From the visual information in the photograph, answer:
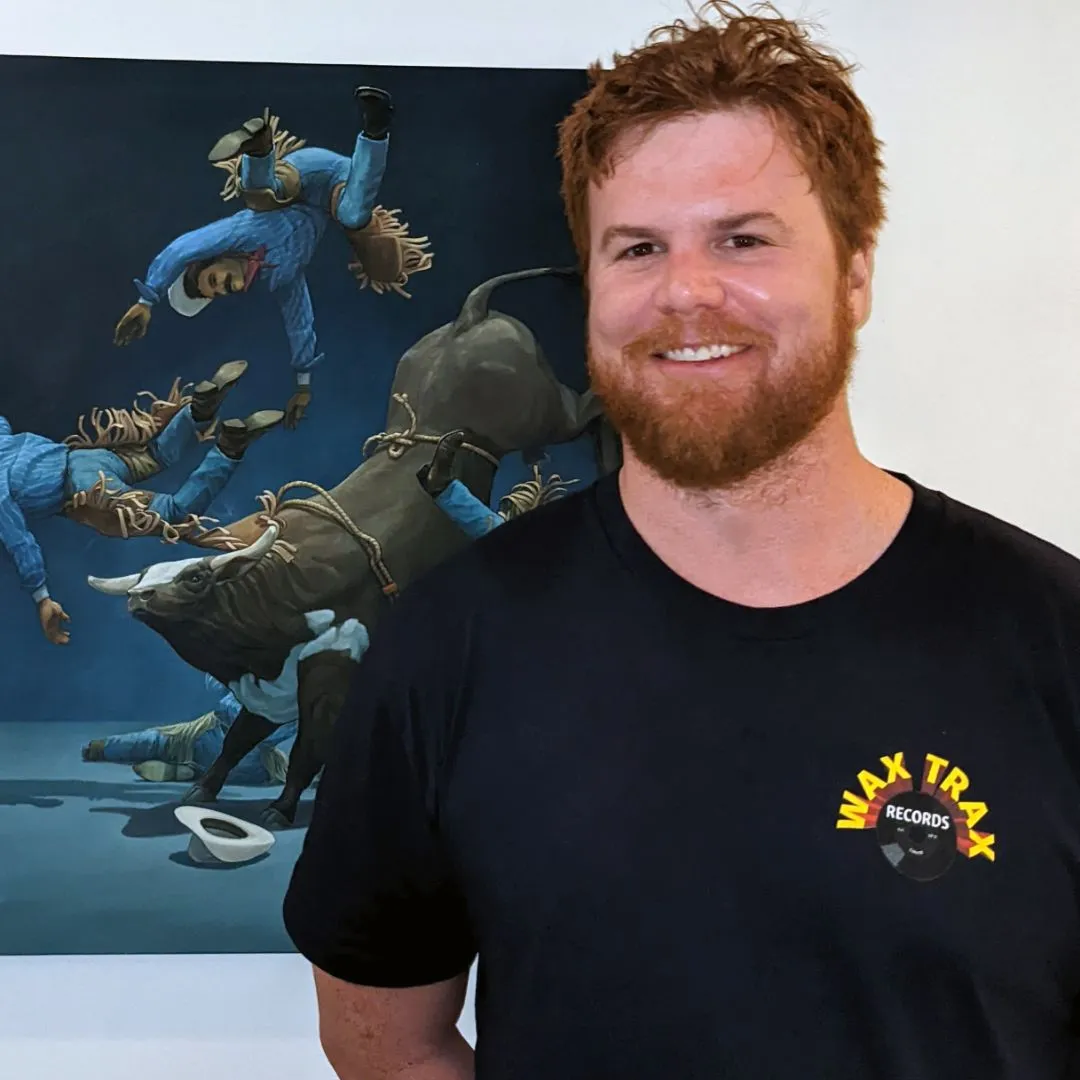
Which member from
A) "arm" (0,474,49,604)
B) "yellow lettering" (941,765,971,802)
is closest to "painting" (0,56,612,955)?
"arm" (0,474,49,604)

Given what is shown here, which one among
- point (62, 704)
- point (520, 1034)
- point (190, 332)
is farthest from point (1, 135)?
point (520, 1034)

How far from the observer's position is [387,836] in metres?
0.86

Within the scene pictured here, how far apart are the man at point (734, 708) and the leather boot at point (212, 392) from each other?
43 cm

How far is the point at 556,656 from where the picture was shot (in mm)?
827

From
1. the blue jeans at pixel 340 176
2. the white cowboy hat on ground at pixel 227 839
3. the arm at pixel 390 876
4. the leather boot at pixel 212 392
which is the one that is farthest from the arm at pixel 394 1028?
the blue jeans at pixel 340 176

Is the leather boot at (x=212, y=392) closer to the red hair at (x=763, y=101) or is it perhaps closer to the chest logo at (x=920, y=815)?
the red hair at (x=763, y=101)

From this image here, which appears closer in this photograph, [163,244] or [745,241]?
[745,241]

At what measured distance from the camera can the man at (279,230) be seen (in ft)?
3.69

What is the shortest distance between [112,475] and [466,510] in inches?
17.1

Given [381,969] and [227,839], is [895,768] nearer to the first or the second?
[381,969]

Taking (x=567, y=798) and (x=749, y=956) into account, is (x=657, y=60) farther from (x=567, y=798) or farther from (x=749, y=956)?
(x=749, y=956)

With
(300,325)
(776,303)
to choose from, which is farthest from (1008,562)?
(300,325)

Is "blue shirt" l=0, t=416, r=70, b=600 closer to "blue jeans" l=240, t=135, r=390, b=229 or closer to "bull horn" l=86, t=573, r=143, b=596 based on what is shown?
"bull horn" l=86, t=573, r=143, b=596

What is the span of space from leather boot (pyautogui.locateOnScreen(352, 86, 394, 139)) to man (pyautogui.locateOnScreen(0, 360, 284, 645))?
328 mm
